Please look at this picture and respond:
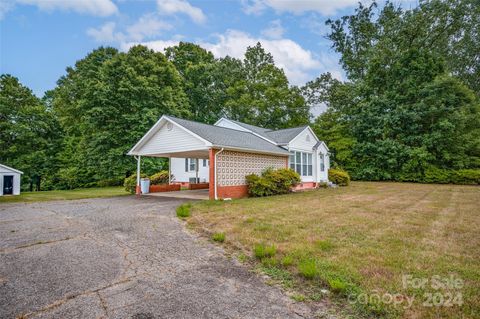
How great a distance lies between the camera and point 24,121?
23.0 m

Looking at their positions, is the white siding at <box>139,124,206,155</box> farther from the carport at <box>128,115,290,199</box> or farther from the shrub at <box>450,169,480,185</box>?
the shrub at <box>450,169,480,185</box>

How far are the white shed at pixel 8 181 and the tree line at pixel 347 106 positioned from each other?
5.07 meters

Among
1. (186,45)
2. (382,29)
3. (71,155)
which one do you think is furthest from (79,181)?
(382,29)

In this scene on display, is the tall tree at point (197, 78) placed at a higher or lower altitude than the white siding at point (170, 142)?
higher

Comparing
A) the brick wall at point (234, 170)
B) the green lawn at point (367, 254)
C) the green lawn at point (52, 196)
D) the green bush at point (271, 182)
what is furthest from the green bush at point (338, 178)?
the green lawn at point (52, 196)

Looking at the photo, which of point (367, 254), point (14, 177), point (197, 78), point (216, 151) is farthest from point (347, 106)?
point (14, 177)

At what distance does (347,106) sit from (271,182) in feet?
66.5

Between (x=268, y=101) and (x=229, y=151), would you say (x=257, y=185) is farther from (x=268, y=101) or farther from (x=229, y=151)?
(x=268, y=101)

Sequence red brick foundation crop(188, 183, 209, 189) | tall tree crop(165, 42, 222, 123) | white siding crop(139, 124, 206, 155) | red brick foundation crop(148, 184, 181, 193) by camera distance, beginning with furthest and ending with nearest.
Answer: tall tree crop(165, 42, 222, 123)
red brick foundation crop(188, 183, 209, 189)
red brick foundation crop(148, 184, 181, 193)
white siding crop(139, 124, 206, 155)

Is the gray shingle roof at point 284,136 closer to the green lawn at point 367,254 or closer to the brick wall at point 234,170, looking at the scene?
the brick wall at point 234,170

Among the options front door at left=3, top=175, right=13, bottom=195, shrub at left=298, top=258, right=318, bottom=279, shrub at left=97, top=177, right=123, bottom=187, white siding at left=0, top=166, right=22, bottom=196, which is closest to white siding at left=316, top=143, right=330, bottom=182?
shrub at left=298, top=258, right=318, bottom=279

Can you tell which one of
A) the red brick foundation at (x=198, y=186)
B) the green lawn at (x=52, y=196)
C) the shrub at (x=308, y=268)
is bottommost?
the shrub at (x=308, y=268)

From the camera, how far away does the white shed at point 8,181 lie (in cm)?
1602

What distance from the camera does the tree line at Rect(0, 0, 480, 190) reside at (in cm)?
2103
